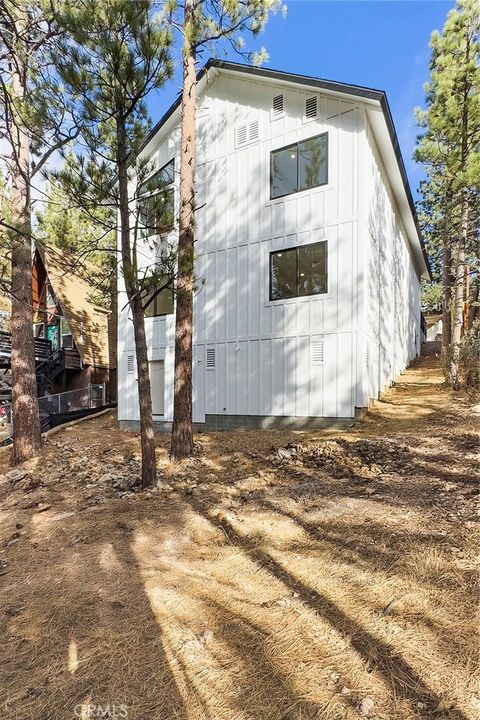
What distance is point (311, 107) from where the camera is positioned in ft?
31.9

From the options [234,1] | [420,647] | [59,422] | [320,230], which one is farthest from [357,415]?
[59,422]

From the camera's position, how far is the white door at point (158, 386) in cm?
1164

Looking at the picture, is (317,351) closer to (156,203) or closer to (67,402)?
(156,203)

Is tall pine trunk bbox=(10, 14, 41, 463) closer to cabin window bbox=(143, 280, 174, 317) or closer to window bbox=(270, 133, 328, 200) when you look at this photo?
cabin window bbox=(143, 280, 174, 317)

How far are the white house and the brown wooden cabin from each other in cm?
670

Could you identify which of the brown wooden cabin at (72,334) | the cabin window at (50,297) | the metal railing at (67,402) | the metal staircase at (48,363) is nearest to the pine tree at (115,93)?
the metal railing at (67,402)

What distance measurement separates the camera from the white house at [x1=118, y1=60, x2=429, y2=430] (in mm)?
9031

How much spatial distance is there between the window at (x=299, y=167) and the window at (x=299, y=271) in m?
1.49

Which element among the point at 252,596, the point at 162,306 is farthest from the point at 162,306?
the point at 252,596

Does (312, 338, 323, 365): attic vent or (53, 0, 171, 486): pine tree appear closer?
(53, 0, 171, 486): pine tree

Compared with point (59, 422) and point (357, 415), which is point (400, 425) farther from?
point (59, 422)

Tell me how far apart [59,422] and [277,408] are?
760 cm

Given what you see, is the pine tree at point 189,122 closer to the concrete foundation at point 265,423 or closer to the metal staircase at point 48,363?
the concrete foundation at point 265,423

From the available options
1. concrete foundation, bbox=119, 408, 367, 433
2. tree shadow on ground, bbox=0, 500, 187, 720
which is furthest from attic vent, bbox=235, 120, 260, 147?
tree shadow on ground, bbox=0, 500, 187, 720
